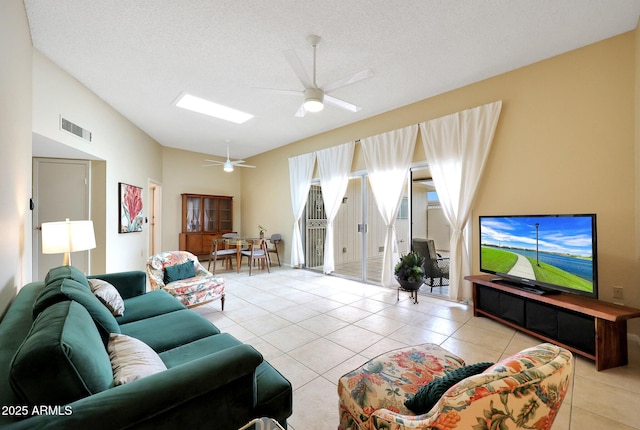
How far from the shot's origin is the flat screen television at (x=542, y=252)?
2.31 meters

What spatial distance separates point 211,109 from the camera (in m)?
4.30

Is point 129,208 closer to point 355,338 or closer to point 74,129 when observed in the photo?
point 74,129

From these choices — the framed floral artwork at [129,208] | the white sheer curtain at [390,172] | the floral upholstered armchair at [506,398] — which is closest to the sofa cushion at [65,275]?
the floral upholstered armchair at [506,398]

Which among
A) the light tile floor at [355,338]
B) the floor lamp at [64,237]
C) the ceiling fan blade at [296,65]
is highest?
the ceiling fan blade at [296,65]

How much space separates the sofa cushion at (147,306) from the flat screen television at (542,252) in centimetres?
343

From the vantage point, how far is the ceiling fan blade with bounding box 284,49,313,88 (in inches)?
85.5

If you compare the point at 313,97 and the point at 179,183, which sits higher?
the point at 313,97

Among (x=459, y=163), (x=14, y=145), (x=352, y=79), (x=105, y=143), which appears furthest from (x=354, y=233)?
(x=14, y=145)

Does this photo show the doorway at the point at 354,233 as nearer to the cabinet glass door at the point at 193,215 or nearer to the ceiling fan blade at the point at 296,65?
the ceiling fan blade at the point at 296,65

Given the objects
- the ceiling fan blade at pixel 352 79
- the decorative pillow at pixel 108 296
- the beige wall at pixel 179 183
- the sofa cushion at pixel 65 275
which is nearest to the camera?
the sofa cushion at pixel 65 275

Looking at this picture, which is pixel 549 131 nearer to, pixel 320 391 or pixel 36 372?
pixel 320 391

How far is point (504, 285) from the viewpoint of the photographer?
2865 millimetres

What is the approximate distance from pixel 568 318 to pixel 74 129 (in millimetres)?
5769

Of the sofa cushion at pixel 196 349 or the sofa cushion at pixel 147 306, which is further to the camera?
the sofa cushion at pixel 147 306
